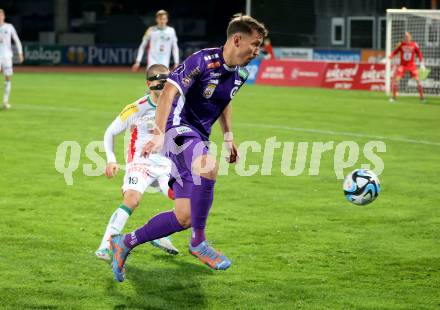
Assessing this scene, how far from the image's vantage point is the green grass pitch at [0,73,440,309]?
6547 millimetres

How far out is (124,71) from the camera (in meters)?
44.1

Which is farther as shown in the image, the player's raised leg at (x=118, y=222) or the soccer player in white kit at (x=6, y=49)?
the soccer player in white kit at (x=6, y=49)

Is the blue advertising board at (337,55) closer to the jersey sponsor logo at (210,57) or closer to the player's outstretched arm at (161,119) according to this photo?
the jersey sponsor logo at (210,57)

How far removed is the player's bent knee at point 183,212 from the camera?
675cm

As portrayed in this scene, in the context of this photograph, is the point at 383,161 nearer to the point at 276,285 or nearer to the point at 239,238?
the point at 239,238

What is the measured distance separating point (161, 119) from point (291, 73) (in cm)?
2718

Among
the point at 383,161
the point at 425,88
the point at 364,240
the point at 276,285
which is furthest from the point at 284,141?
the point at 425,88

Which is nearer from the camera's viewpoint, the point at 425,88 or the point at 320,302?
the point at 320,302

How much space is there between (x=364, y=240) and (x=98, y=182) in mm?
4584

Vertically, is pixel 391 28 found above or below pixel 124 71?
above

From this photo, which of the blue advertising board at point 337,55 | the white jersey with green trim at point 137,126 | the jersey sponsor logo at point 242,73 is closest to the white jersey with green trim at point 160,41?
the blue advertising board at point 337,55

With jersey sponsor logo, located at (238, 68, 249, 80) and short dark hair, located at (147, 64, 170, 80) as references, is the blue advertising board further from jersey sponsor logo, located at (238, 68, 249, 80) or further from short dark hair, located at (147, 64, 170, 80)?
jersey sponsor logo, located at (238, 68, 249, 80)

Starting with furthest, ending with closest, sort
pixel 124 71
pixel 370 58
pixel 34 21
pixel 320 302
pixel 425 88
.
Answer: pixel 34 21, pixel 124 71, pixel 370 58, pixel 425 88, pixel 320 302

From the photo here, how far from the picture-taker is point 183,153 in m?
6.88
